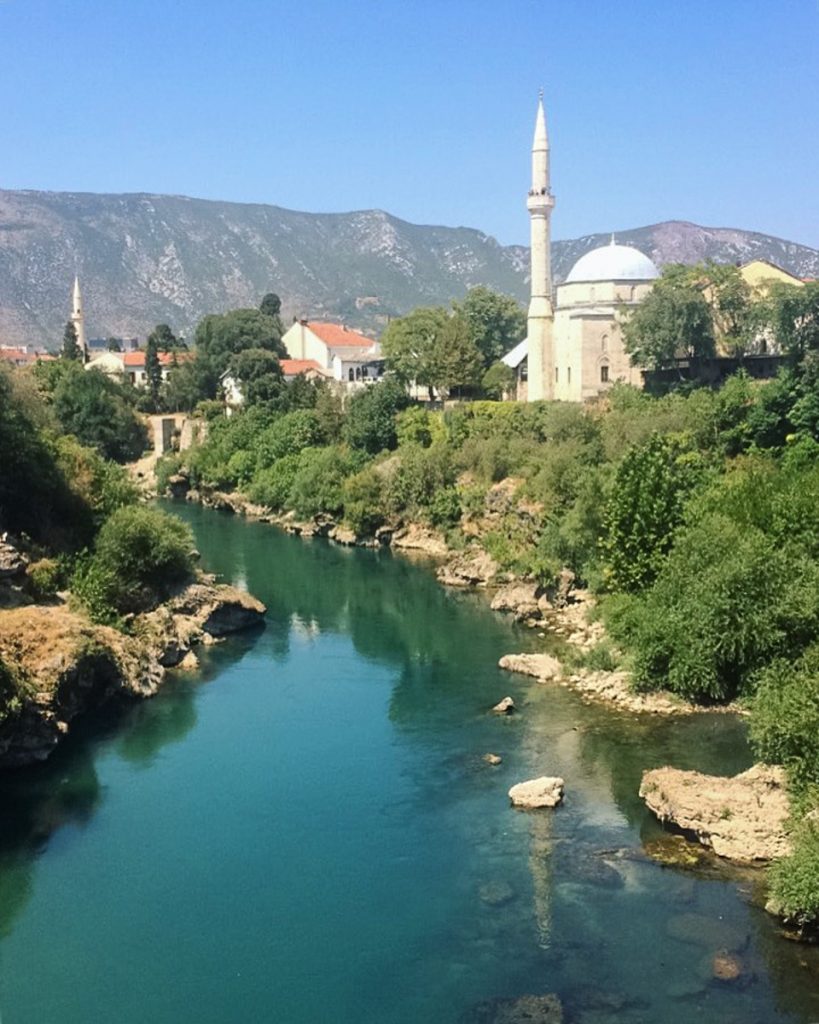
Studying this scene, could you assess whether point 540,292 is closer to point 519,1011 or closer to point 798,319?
point 798,319

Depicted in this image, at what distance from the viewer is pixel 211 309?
155500mm

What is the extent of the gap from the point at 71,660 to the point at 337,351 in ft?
132

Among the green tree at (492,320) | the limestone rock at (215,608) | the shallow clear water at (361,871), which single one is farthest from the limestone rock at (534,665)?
the green tree at (492,320)

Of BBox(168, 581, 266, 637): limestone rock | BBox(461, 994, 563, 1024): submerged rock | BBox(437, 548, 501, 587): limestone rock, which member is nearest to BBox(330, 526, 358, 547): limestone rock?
BBox(437, 548, 501, 587): limestone rock

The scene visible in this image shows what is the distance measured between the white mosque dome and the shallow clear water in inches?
864

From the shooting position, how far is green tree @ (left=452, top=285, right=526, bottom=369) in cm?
4850

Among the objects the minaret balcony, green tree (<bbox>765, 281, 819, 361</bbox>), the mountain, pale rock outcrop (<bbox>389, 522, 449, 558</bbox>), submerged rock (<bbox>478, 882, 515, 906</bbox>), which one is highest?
the mountain

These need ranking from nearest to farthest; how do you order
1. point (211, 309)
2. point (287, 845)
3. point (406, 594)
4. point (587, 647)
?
point (287, 845) → point (587, 647) → point (406, 594) → point (211, 309)

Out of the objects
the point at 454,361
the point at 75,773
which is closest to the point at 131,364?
the point at 454,361

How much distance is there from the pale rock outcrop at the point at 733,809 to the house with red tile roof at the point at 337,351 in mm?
39091

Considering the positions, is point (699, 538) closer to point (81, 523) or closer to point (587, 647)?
point (587, 647)

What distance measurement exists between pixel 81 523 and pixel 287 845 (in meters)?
12.0

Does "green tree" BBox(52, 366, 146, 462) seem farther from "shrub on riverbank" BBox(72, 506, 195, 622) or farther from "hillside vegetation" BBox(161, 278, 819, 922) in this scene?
"shrub on riverbank" BBox(72, 506, 195, 622)

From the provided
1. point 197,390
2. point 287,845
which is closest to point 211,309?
point 197,390
